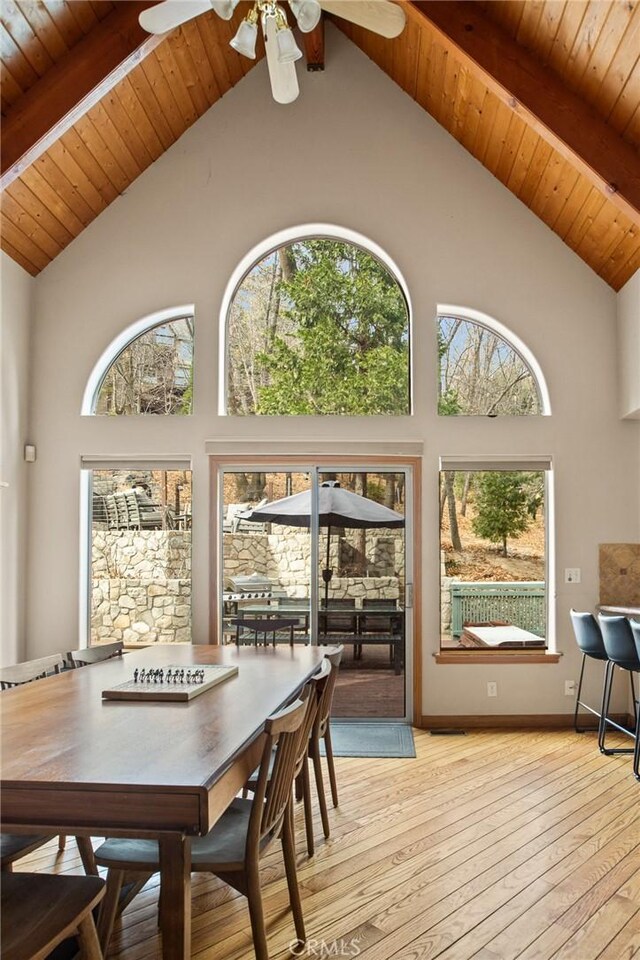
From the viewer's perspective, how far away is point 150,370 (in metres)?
5.62

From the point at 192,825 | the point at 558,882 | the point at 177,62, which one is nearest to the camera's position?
the point at 192,825

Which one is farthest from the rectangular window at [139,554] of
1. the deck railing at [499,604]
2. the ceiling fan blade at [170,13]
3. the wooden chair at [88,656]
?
the ceiling fan blade at [170,13]

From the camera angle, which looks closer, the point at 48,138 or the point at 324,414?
the point at 48,138

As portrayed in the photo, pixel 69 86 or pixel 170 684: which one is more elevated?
pixel 69 86

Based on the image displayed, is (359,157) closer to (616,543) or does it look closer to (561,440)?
(561,440)

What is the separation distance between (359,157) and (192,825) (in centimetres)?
512

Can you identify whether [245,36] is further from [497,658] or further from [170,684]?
[497,658]

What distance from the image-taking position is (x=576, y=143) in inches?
165

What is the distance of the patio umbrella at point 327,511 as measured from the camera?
5.48 m

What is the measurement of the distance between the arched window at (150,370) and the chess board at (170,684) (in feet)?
9.43

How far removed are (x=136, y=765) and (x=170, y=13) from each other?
2.99 meters

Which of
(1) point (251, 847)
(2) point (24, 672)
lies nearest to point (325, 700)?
(1) point (251, 847)

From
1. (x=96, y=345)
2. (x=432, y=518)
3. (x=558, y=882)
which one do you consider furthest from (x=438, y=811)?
(x=96, y=345)
